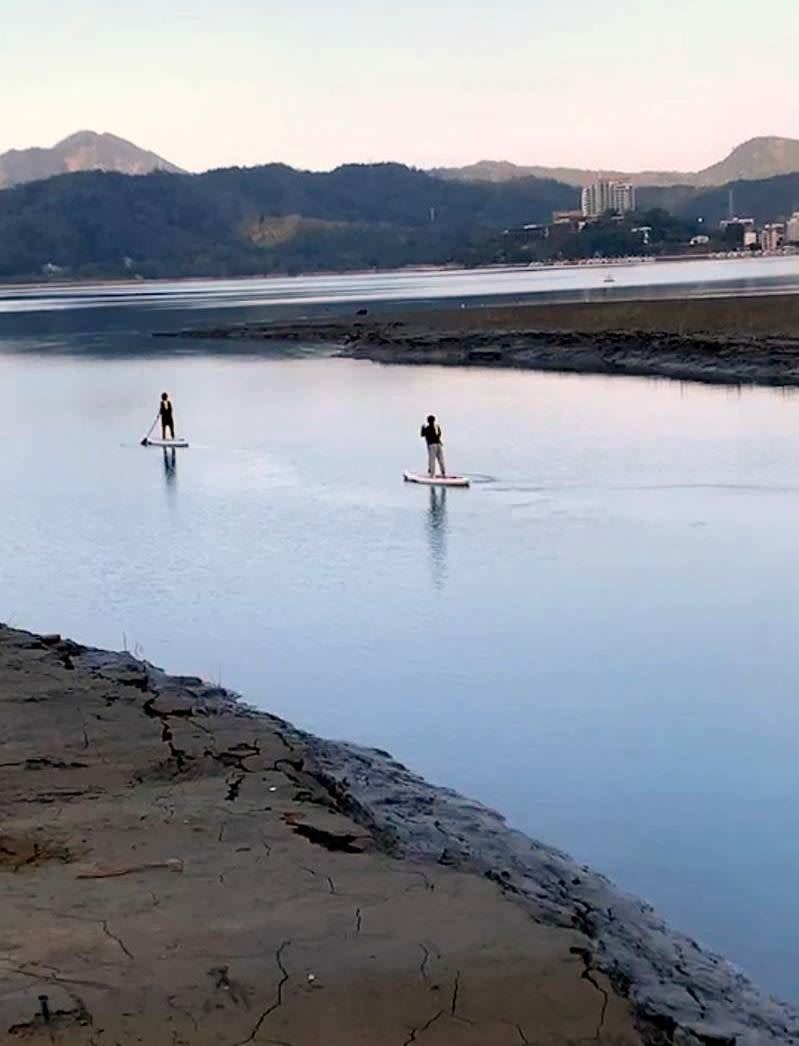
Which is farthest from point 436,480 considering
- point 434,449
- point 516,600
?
point 516,600

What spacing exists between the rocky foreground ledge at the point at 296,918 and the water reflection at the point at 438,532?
5836 mm

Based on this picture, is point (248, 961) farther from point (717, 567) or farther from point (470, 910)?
point (717, 567)

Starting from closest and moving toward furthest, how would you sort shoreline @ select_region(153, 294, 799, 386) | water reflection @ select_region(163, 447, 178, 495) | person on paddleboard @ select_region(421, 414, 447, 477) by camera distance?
person on paddleboard @ select_region(421, 414, 447, 477), water reflection @ select_region(163, 447, 178, 495), shoreline @ select_region(153, 294, 799, 386)

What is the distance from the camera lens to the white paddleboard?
19406 millimetres

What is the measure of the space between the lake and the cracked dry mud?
4.26 ft

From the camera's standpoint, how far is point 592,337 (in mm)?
43812

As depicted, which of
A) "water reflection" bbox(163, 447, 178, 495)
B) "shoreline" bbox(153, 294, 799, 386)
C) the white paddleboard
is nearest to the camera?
the white paddleboard

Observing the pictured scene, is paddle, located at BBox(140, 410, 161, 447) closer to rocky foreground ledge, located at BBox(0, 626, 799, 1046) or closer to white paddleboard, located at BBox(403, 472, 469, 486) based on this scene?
white paddleboard, located at BBox(403, 472, 469, 486)

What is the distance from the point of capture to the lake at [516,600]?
25.2ft

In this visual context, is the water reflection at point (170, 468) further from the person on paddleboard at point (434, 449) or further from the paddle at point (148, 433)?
the person on paddleboard at point (434, 449)

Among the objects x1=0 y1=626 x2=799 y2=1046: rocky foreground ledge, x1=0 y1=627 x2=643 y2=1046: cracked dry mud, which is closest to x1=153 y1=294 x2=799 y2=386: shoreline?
x1=0 y1=626 x2=799 y2=1046: rocky foreground ledge

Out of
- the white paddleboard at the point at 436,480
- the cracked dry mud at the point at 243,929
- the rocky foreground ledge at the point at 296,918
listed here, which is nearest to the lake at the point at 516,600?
the white paddleboard at the point at 436,480

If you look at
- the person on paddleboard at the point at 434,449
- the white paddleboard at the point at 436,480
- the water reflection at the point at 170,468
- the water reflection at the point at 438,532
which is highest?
the person on paddleboard at the point at 434,449

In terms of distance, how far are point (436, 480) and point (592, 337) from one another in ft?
83.0
